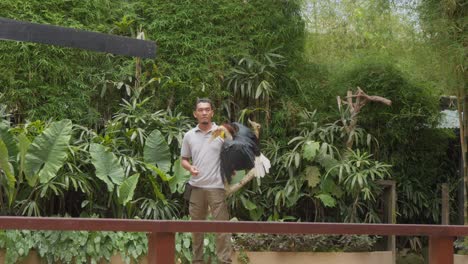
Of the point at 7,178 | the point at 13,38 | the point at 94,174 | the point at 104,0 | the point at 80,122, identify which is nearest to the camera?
the point at 13,38

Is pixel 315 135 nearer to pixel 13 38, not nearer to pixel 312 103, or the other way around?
pixel 312 103

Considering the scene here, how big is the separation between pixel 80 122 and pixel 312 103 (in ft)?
8.51

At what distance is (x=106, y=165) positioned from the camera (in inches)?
307

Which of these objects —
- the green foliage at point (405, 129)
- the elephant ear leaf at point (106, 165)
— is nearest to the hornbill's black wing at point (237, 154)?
the elephant ear leaf at point (106, 165)

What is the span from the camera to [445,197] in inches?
353

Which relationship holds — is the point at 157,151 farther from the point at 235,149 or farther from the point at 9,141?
the point at 235,149

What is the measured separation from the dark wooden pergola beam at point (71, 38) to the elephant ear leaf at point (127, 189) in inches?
93.7

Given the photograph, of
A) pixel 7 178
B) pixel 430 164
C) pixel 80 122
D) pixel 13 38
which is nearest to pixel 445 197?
pixel 430 164

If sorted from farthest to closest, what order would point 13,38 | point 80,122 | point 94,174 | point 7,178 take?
1. point 80,122
2. point 94,174
3. point 7,178
4. point 13,38

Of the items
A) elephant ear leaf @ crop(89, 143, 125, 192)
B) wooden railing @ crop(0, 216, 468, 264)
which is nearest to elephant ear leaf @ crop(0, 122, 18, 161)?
elephant ear leaf @ crop(89, 143, 125, 192)

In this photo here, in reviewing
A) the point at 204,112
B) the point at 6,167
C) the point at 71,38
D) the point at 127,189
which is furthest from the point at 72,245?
the point at 71,38

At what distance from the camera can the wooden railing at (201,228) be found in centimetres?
349

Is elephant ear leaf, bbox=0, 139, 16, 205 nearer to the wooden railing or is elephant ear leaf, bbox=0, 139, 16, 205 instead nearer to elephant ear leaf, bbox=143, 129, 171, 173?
elephant ear leaf, bbox=143, 129, 171, 173

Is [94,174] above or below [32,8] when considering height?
below
